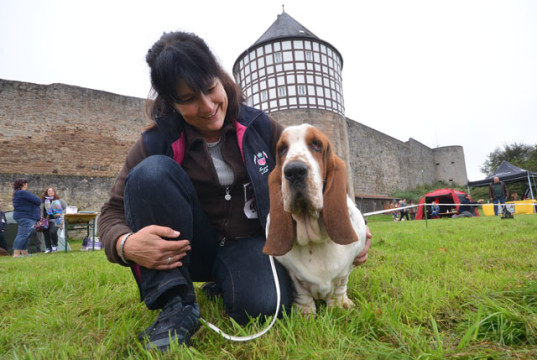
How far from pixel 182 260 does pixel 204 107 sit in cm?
75

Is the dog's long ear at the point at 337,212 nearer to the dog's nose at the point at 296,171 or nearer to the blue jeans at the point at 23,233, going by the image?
the dog's nose at the point at 296,171

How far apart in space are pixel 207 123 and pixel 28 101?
16934mm

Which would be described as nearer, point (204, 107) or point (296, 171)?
point (296, 171)

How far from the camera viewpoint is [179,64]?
60.6 inches

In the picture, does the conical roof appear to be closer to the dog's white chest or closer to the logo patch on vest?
the logo patch on vest

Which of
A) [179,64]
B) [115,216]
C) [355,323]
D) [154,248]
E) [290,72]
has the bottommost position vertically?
[355,323]

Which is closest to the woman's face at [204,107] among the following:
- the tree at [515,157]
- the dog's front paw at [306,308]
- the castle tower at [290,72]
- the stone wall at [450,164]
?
the dog's front paw at [306,308]

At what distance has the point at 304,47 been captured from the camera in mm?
16750

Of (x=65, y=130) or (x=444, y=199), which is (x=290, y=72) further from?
(x=65, y=130)

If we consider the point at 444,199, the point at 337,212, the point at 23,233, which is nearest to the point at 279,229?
the point at 337,212

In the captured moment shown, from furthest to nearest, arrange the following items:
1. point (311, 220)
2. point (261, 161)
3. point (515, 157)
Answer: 1. point (515, 157)
2. point (261, 161)
3. point (311, 220)

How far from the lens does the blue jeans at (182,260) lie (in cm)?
141

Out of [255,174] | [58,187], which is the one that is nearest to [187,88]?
A: [255,174]

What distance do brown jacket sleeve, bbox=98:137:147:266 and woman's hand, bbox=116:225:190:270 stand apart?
0.07 m
